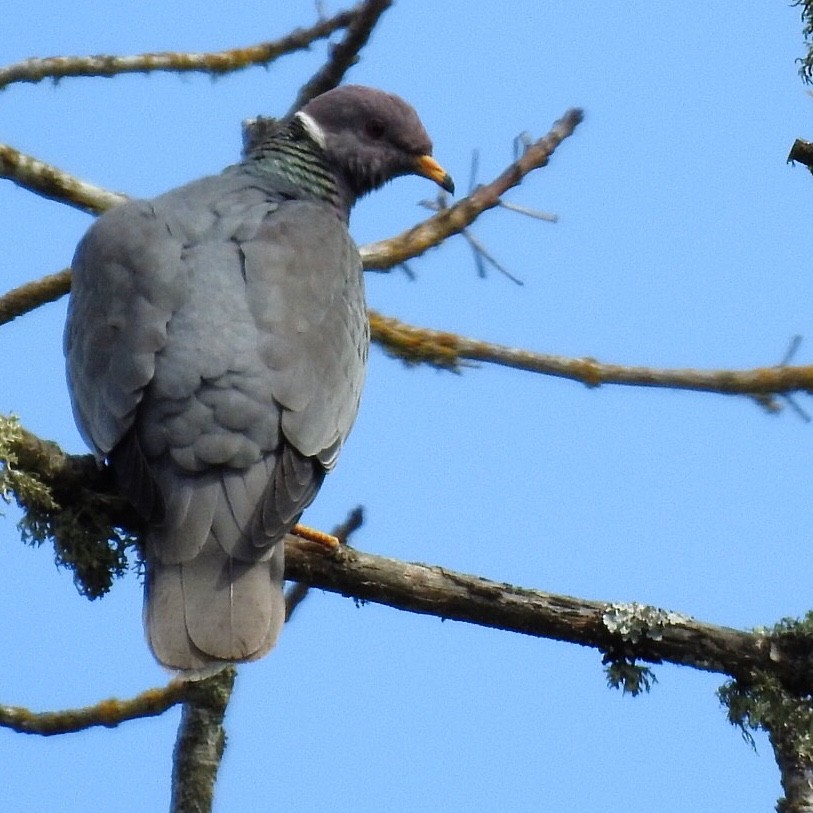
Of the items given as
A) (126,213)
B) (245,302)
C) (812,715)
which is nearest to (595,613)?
(812,715)

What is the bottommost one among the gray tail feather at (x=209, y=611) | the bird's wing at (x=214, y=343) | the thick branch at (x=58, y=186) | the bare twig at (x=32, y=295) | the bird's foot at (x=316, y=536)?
the gray tail feather at (x=209, y=611)

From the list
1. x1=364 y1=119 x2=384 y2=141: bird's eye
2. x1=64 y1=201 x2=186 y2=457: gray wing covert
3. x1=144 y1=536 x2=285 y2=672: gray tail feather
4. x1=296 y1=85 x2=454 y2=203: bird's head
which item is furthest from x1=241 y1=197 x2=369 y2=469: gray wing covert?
x1=364 y1=119 x2=384 y2=141: bird's eye

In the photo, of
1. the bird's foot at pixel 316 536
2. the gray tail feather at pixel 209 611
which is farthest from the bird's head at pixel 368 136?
the gray tail feather at pixel 209 611

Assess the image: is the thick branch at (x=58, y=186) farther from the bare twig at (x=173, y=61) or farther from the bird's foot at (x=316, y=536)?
the bird's foot at (x=316, y=536)

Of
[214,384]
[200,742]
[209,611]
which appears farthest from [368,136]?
[209,611]

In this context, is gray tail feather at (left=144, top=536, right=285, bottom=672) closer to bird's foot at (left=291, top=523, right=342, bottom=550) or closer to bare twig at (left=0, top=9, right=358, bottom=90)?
bird's foot at (left=291, top=523, right=342, bottom=550)

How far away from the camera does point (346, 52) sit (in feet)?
19.8

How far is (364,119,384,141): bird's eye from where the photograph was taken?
609 cm

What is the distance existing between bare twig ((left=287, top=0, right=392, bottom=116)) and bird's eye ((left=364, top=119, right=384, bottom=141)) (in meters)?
0.26

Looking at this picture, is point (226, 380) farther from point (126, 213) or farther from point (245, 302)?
point (126, 213)

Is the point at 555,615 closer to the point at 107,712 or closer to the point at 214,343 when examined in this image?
the point at 214,343

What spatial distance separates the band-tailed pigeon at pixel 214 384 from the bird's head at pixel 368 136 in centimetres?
99

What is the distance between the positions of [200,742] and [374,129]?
2.53m

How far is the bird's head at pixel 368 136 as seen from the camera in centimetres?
602
